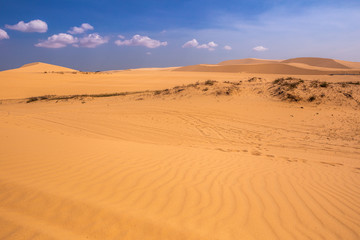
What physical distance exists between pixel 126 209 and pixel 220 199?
1309 mm

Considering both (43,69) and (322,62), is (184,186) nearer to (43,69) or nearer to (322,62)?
(43,69)

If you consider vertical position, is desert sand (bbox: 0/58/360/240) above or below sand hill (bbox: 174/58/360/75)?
below

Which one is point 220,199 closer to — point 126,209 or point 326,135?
point 126,209

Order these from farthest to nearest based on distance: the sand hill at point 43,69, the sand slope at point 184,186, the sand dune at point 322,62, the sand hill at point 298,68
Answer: the sand dune at point 322,62 < the sand hill at point 43,69 < the sand hill at point 298,68 < the sand slope at point 184,186

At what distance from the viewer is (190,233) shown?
8.00 ft

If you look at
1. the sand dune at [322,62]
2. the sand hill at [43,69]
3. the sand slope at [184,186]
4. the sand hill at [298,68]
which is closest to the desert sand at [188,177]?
the sand slope at [184,186]

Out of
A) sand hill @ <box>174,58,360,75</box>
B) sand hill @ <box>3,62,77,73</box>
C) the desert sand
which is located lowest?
the desert sand

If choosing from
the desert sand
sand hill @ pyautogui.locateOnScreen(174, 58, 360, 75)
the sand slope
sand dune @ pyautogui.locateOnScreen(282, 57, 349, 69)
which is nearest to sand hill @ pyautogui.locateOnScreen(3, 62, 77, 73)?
sand hill @ pyautogui.locateOnScreen(174, 58, 360, 75)

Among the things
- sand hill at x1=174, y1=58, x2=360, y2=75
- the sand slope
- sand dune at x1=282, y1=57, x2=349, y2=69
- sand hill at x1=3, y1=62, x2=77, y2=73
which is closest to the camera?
the sand slope

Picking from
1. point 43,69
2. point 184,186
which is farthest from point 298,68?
point 43,69

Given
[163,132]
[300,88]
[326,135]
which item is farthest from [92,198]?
[300,88]

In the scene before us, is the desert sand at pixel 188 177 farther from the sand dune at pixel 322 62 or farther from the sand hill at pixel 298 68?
the sand dune at pixel 322 62

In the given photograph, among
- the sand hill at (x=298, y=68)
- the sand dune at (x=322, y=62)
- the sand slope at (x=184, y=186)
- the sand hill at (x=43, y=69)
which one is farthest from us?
the sand dune at (x=322, y=62)

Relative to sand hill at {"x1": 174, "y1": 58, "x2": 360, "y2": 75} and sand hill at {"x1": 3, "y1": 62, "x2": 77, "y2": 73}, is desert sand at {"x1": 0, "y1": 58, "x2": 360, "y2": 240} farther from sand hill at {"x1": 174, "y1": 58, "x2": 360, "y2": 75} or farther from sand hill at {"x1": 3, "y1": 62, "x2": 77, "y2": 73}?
sand hill at {"x1": 3, "y1": 62, "x2": 77, "y2": 73}
